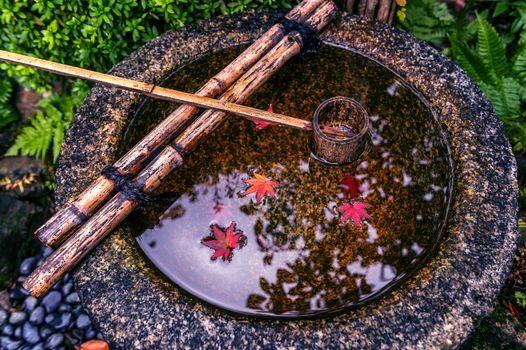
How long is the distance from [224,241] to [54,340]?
5.29 feet

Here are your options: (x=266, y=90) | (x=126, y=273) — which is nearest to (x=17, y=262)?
(x=126, y=273)

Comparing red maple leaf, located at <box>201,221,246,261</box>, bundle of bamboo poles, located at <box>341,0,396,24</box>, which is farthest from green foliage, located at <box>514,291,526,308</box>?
bundle of bamboo poles, located at <box>341,0,396,24</box>

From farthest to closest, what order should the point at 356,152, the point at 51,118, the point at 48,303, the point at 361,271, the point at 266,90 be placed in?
the point at 51,118, the point at 48,303, the point at 266,90, the point at 356,152, the point at 361,271

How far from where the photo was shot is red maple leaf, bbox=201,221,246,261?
91.4 inches

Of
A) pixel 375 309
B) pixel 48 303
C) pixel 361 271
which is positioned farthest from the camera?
pixel 48 303

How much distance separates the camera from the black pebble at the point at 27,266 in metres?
3.36

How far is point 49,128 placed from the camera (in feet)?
11.9

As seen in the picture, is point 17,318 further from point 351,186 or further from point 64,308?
point 351,186

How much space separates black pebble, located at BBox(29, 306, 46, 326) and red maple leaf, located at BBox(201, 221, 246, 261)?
5.28 feet

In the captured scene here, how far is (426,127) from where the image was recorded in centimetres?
256

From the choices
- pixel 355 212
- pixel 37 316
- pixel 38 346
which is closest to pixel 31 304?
pixel 37 316

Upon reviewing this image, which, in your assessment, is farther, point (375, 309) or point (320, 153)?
point (320, 153)

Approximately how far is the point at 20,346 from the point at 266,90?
94.7 inches

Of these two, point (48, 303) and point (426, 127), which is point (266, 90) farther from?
point (48, 303)
